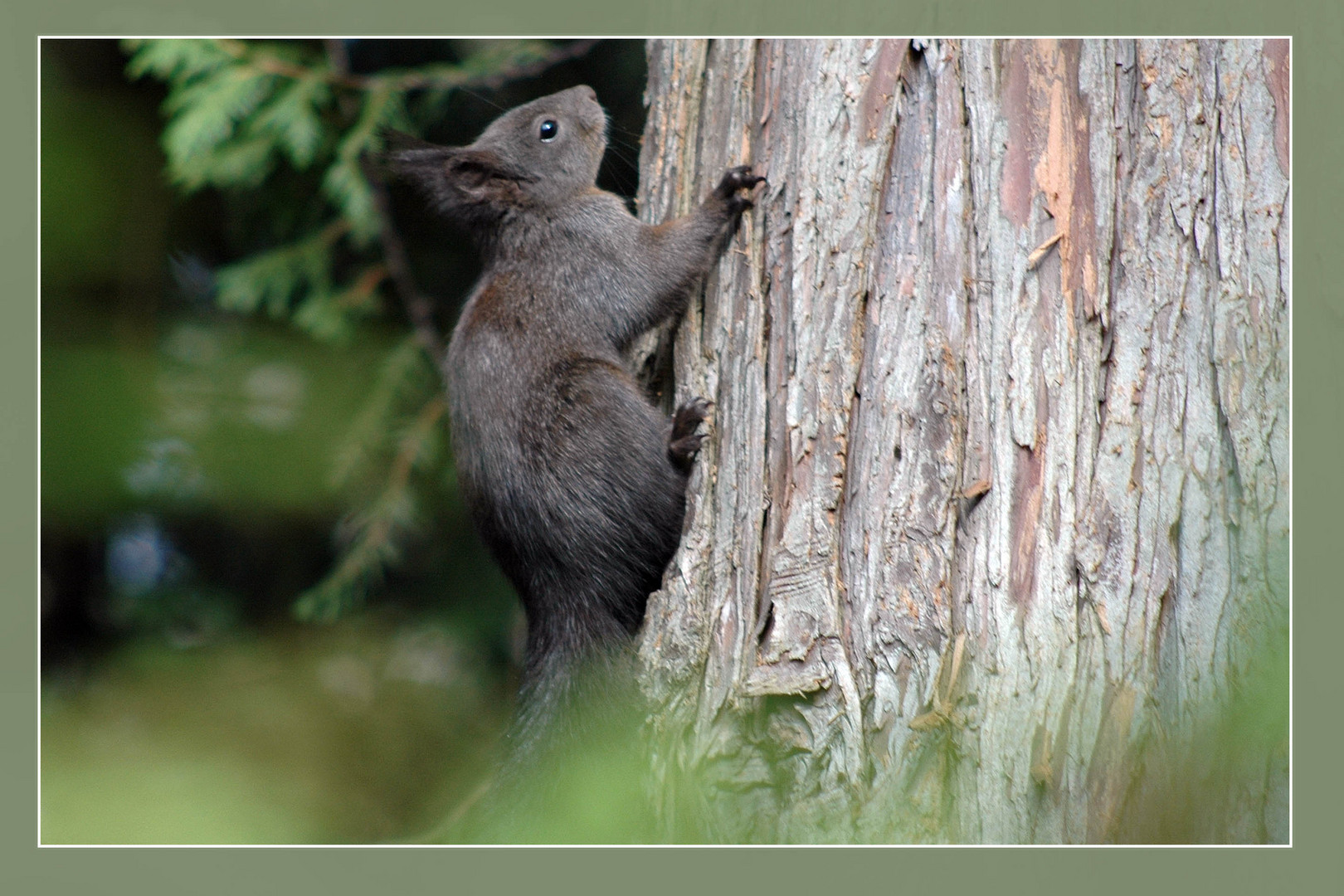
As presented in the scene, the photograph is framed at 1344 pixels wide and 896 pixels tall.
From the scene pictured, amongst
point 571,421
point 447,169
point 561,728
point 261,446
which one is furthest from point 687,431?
point 447,169

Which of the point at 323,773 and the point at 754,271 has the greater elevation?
the point at 754,271

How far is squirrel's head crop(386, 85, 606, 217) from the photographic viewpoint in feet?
8.79

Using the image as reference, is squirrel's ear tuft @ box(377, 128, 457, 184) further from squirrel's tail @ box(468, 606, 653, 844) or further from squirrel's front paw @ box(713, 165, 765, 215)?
squirrel's tail @ box(468, 606, 653, 844)

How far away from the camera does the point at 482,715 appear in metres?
3.38

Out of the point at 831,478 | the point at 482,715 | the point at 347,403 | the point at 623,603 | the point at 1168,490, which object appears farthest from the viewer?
the point at 482,715

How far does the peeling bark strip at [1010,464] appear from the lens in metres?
1.49

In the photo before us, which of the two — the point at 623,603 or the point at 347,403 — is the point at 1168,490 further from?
the point at 347,403

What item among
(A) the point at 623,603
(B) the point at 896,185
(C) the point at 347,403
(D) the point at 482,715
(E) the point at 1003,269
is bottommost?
(D) the point at 482,715

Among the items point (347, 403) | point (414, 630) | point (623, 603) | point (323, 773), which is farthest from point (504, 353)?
point (414, 630)

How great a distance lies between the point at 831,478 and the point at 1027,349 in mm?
404

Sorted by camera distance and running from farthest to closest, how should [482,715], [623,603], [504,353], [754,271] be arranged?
[482,715] → [504,353] → [623,603] → [754,271]

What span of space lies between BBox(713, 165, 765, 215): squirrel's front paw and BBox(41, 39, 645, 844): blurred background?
1.08 metres

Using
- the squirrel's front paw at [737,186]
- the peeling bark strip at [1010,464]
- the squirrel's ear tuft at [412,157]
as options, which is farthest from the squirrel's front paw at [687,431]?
the squirrel's ear tuft at [412,157]

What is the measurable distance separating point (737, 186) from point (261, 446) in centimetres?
124
